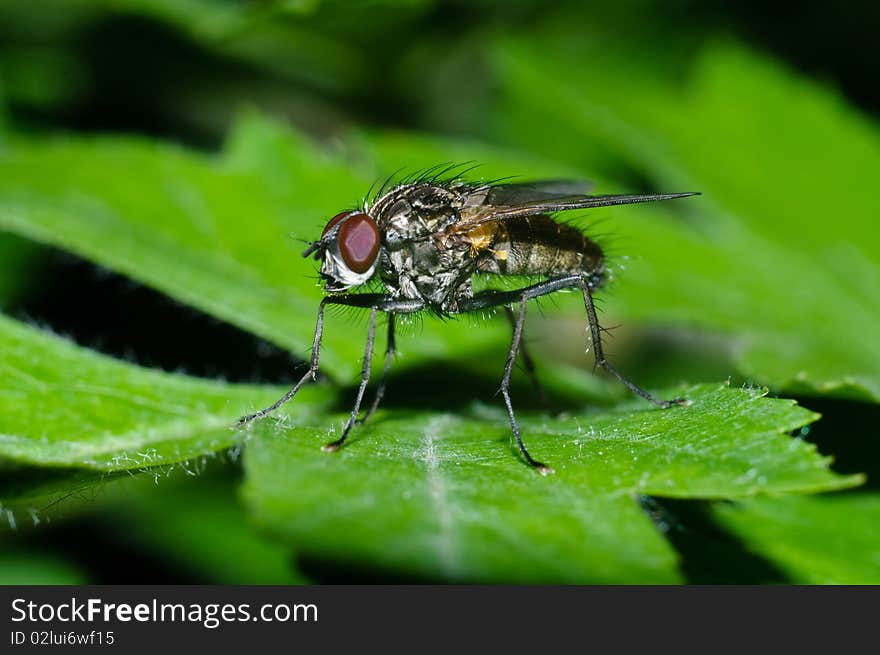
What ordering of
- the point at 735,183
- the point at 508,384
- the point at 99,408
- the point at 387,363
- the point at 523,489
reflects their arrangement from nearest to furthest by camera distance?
1. the point at 523,489
2. the point at 99,408
3. the point at 508,384
4. the point at 387,363
5. the point at 735,183

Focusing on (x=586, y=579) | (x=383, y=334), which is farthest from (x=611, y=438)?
(x=383, y=334)

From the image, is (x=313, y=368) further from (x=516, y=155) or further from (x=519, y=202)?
(x=516, y=155)

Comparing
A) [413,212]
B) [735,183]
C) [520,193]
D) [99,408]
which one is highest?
[735,183]

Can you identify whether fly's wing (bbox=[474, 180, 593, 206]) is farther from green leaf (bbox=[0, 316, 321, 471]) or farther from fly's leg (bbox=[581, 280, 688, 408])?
green leaf (bbox=[0, 316, 321, 471])

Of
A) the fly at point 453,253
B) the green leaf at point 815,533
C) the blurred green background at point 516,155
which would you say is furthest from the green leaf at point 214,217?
the green leaf at point 815,533

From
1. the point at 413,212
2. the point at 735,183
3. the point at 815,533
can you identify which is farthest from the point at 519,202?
the point at 735,183

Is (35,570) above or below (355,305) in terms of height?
below

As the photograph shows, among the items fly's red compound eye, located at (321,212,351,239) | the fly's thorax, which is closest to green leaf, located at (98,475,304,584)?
fly's red compound eye, located at (321,212,351,239)
